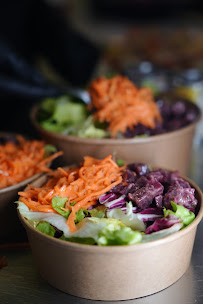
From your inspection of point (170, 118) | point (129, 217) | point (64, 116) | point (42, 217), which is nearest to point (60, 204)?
point (42, 217)

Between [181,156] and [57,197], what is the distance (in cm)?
71

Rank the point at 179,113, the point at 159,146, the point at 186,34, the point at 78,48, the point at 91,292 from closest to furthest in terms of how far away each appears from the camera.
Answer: the point at 91,292
the point at 159,146
the point at 179,113
the point at 78,48
the point at 186,34

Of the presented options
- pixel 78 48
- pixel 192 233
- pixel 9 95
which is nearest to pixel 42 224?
pixel 192 233

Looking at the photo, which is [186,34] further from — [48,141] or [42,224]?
[42,224]

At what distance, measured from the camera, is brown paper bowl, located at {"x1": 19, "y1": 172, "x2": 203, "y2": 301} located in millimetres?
968

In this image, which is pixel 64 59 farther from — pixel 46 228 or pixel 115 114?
pixel 46 228

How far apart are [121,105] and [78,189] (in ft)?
1.82

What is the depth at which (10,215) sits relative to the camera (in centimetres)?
131

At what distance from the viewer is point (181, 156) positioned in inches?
65.8

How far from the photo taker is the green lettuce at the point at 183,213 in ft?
3.48

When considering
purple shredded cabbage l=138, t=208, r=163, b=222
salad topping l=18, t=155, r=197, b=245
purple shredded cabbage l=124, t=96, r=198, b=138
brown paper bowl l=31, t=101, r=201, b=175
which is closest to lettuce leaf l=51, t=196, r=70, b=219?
salad topping l=18, t=155, r=197, b=245

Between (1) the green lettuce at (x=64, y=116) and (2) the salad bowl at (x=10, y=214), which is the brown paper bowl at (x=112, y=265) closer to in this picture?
(2) the salad bowl at (x=10, y=214)

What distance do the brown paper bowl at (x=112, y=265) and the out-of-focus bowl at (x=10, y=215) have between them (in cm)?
→ 20

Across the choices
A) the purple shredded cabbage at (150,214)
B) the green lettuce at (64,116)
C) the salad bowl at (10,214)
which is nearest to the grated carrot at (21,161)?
the salad bowl at (10,214)
